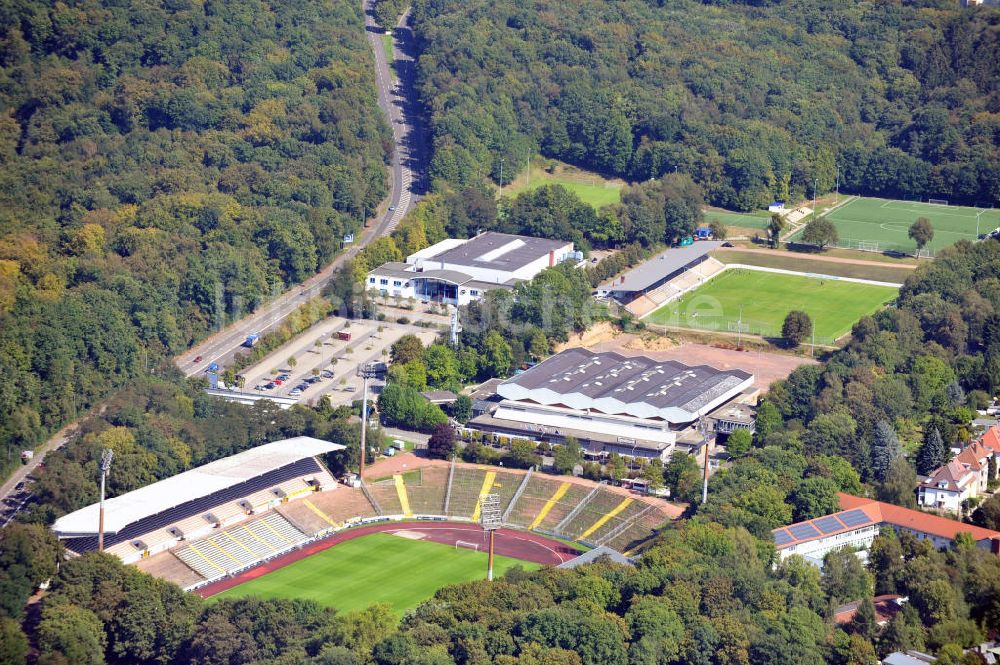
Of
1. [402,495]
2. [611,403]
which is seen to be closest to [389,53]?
[611,403]

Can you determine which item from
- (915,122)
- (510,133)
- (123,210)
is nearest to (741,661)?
(123,210)

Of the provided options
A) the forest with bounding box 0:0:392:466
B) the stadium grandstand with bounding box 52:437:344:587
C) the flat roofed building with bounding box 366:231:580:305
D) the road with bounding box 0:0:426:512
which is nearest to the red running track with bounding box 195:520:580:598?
the stadium grandstand with bounding box 52:437:344:587

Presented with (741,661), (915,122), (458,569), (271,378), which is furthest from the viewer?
(915,122)

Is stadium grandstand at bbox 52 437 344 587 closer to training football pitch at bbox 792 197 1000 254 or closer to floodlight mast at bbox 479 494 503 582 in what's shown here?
floodlight mast at bbox 479 494 503 582

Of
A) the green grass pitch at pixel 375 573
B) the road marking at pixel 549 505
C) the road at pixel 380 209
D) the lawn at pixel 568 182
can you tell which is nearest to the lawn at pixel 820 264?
the lawn at pixel 568 182

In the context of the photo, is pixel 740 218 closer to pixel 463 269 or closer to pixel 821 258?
pixel 821 258

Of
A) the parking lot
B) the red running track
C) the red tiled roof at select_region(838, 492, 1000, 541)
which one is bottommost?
the red running track

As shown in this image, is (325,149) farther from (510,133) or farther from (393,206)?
(510,133)
